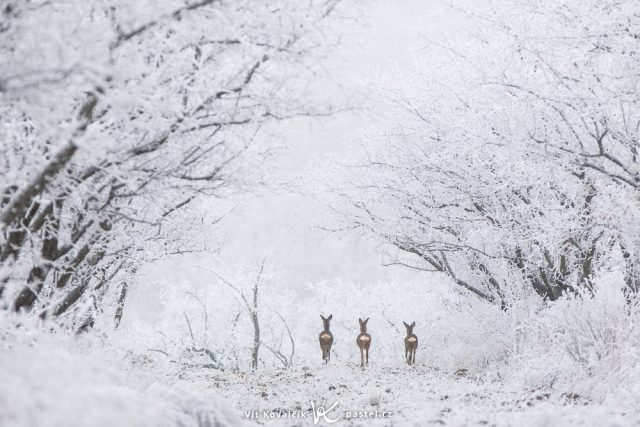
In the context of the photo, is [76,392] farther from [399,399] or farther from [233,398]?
[233,398]

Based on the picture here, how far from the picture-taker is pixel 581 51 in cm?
629

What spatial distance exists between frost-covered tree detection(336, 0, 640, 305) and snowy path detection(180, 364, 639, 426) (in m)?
2.03

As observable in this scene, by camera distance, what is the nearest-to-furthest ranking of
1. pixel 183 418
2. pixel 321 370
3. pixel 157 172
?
pixel 183 418 → pixel 157 172 → pixel 321 370

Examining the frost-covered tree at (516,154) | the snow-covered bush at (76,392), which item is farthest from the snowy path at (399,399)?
the frost-covered tree at (516,154)

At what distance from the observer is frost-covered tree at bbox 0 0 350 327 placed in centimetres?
386

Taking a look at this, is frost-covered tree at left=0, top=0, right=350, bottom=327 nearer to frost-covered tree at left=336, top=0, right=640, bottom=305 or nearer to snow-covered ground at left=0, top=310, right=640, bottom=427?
snow-covered ground at left=0, top=310, right=640, bottom=427

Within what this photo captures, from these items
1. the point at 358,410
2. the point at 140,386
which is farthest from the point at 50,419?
the point at 358,410

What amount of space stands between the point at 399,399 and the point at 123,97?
4.87 metres

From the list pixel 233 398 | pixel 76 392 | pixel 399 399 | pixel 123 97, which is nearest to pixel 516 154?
pixel 399 399

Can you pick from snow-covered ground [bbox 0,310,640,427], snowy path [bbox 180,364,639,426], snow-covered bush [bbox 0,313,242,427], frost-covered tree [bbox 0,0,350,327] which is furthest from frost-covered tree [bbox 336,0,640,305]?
snow-covered bush [bbox 0,313,242,427]

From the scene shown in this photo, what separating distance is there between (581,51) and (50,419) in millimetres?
5929

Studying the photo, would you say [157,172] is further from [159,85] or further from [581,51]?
[581,51]

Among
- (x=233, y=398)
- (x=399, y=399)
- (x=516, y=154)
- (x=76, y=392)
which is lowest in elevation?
(x=233, y=398)

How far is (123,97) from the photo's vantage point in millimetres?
3846
